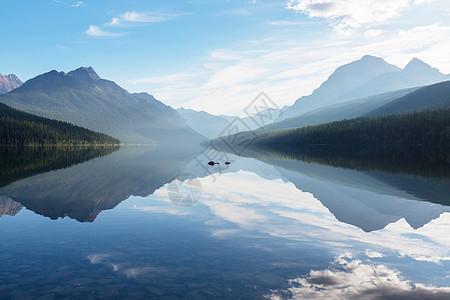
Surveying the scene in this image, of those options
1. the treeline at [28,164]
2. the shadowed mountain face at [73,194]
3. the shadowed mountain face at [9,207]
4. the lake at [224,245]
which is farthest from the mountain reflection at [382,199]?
the treeline at [28,164]

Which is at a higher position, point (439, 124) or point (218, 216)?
point (439, 124)

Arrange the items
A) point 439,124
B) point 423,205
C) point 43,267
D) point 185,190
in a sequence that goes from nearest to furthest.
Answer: point 43,267, point 423,205, point 185,190, point 439,124

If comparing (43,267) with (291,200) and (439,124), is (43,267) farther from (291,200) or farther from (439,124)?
(439,124)

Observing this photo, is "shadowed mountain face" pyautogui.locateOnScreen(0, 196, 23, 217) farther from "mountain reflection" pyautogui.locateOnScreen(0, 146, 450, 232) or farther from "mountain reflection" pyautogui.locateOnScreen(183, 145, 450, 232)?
"mountain reflection" pyautogui.locateOnScreen(183, 145, 450, 232)

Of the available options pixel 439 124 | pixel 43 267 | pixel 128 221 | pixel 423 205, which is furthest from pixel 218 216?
pixel 439 124

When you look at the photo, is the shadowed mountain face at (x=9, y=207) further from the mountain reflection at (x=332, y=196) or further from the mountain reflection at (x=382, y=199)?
the mountain reflection at (x=382, y=199)

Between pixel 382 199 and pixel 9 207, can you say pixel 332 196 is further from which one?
pixel 9 207

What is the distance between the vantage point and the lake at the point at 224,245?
1182 centimetres

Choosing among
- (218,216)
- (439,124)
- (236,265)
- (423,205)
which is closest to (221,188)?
(218,216)

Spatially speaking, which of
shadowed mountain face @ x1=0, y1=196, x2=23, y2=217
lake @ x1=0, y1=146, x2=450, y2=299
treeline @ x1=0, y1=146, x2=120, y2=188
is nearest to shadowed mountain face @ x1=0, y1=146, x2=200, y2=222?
lake @ x1=0, y1=146, x2=450, y2=299

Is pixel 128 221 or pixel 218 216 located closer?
pixel 128 221

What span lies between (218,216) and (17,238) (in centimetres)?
1349

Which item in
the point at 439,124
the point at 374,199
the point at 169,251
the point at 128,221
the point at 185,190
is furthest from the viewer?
the point at 439,124

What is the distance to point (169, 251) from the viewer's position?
1596 cm
